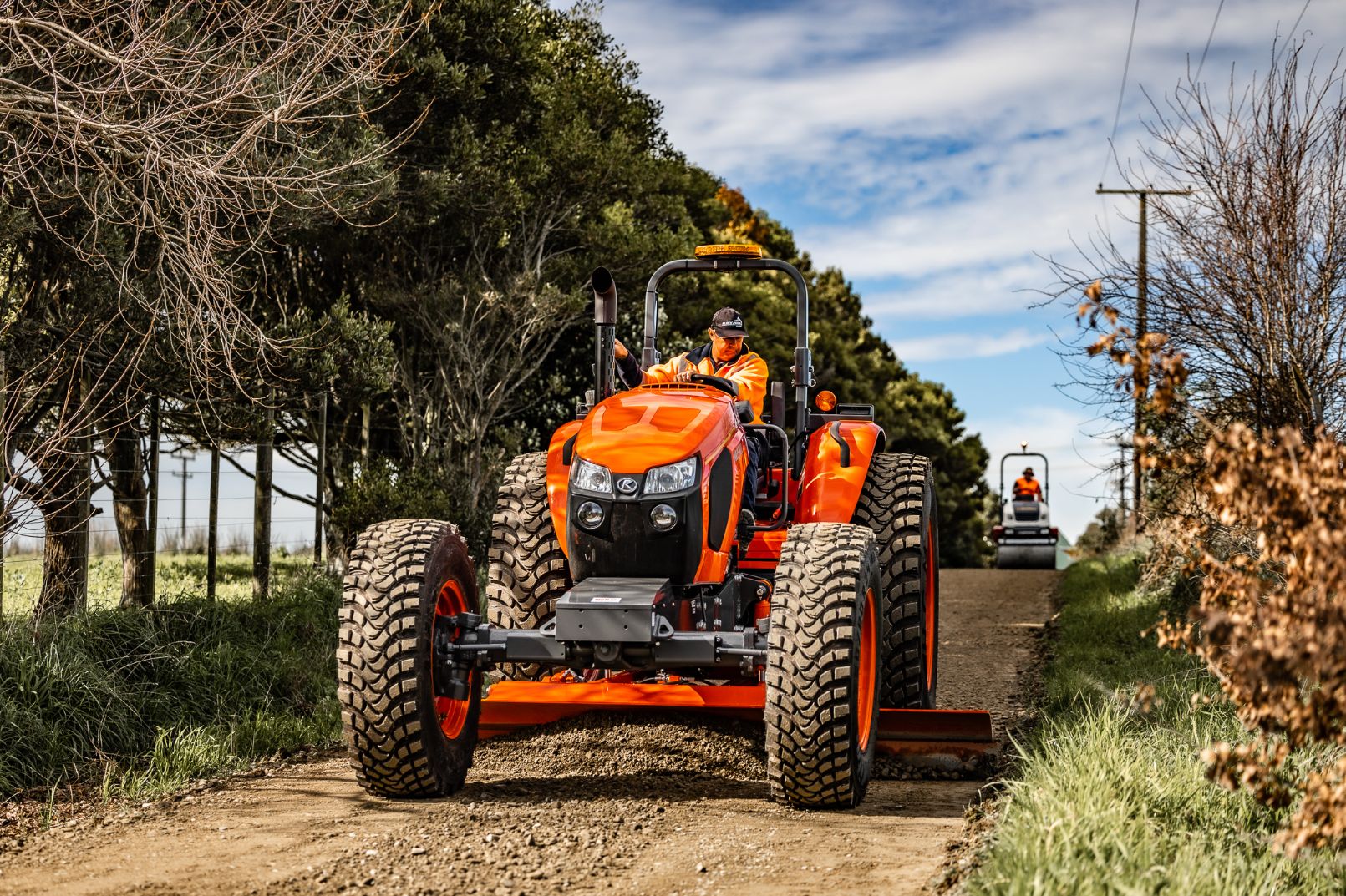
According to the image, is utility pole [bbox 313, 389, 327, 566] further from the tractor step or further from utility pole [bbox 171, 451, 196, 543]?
the tractor step

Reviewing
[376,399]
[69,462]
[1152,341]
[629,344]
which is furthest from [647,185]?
[1152,341]

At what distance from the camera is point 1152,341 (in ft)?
14.8

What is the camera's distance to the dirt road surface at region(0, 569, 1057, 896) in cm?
481

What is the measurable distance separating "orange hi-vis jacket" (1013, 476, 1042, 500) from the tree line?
238 inches

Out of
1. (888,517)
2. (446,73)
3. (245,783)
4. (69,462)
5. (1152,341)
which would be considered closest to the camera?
(1152,341)

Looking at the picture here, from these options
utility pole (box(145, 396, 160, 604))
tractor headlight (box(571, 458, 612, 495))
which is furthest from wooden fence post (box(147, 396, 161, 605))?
tractor headlight (box(571, 458, 612, 495))

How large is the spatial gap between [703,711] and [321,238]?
28.7ft

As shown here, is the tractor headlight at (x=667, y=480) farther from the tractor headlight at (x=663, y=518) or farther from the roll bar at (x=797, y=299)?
the roll bar at (x=797, y=299)

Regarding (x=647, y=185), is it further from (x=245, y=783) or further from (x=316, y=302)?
(x=245, y=783)

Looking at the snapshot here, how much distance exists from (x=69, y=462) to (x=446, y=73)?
232 inches

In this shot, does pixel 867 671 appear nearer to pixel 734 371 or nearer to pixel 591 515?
pixel 591 515

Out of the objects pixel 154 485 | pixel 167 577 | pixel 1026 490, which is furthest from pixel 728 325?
pixel 1026 490

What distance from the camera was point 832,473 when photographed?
7.35 meters

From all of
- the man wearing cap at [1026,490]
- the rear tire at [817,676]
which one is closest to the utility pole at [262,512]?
the rear tire at [817,676]
